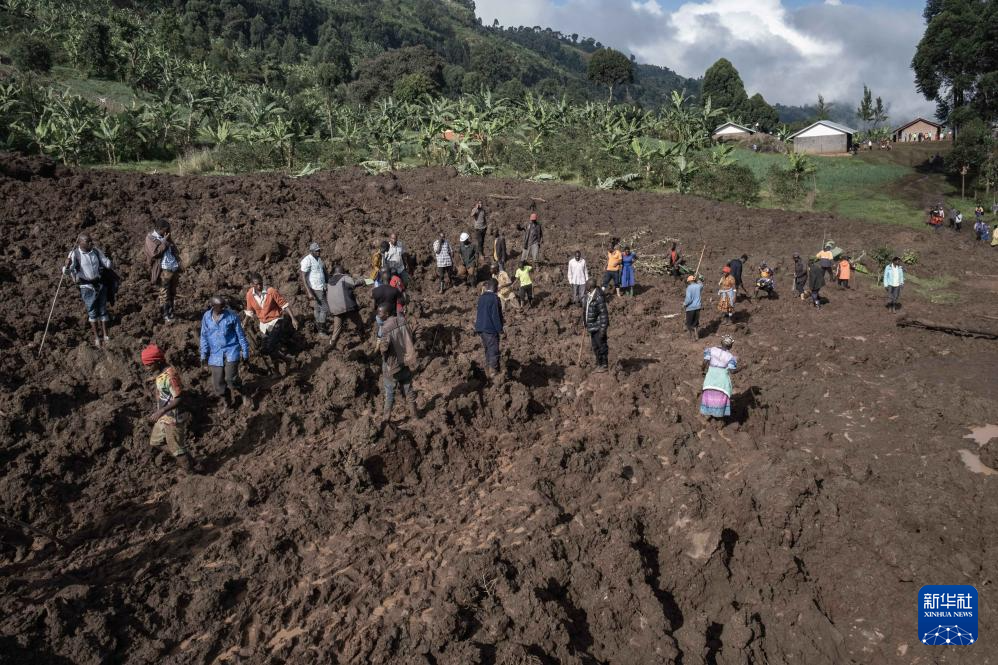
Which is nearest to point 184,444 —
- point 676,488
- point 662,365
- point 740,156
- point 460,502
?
point 460,502

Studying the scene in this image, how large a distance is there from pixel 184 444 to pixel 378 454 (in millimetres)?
2145

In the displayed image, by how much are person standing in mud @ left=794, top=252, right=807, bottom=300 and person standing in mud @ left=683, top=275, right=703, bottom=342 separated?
421 centimetres

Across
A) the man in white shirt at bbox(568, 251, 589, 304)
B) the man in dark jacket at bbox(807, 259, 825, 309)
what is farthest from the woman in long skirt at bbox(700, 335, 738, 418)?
the man in dark jacket at bbox(807, 259, 825, 309)

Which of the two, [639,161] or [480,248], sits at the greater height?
[639,161]

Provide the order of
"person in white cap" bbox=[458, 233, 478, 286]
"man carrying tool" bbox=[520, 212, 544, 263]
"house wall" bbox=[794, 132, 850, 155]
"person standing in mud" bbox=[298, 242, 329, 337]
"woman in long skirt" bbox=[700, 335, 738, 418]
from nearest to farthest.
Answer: "woman in long skirt" bbox=[700, 335, 738, 418], "person standing in mud" bbox=[298, 242, 329, 337], "person in white cap" bbox=[458, 233, 478, 286], "man carrying tool" bbox=[520, 212, 544, 263], "house wall" bbox=[794, 132, 850, 155]

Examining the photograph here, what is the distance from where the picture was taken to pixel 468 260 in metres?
14.2

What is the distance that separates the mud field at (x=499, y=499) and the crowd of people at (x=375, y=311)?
1.37 ft

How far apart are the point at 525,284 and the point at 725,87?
89.4 m

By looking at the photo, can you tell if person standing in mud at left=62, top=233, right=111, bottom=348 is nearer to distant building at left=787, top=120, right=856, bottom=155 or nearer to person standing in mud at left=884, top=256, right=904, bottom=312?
person standing in mud at left=884, top=256, right=904, bottom=312

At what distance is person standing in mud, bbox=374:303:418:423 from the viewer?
8.06m

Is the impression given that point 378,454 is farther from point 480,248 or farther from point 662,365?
point 480,248

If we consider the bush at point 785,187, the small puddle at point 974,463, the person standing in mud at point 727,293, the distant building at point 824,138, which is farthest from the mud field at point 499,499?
the distant building at point 824,138

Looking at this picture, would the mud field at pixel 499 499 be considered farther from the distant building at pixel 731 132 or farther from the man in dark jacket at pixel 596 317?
the distant building at pixel 731 132

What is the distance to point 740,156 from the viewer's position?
45.4 meters
